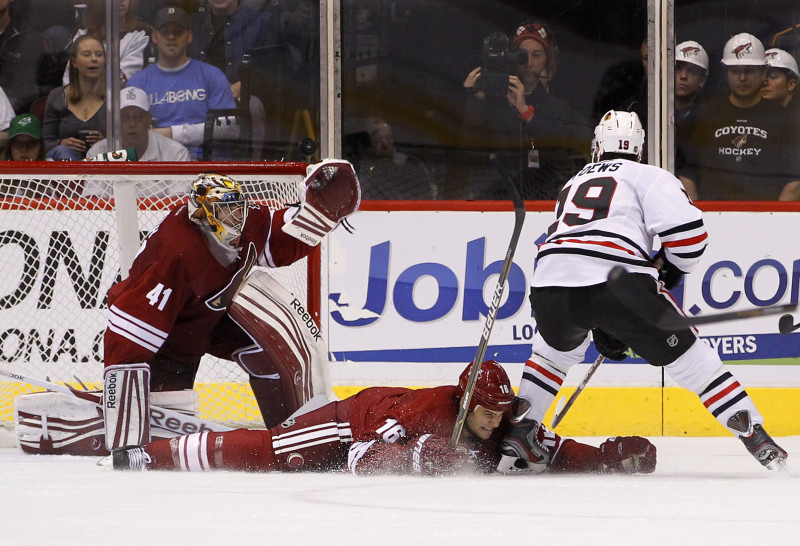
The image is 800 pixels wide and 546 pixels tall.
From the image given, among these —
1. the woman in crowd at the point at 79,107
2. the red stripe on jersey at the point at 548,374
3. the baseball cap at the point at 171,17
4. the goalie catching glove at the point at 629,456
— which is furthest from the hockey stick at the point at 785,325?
the woman in crowd at the point at 79,107

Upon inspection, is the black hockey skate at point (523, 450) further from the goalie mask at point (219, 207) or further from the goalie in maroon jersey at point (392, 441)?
the goalie mask at point (219, 207)

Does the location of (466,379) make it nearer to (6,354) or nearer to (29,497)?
(29,497)

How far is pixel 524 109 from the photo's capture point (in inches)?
202

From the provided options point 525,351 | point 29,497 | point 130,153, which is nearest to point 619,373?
point 525,351

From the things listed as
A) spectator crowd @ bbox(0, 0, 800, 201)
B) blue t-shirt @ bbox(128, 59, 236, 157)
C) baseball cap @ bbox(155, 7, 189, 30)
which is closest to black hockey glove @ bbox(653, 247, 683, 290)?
spectator crowd @ bbox(0, 0, 800, 201)

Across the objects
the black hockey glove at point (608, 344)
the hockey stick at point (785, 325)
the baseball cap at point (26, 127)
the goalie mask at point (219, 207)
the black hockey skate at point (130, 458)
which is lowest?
the black hockey skate at point (130, 458)

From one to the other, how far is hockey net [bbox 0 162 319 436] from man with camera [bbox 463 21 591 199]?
1.05 metres

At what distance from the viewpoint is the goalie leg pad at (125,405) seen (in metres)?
3.70

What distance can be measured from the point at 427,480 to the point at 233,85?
8.04ft

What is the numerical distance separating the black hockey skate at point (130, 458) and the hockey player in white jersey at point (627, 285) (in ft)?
3.17

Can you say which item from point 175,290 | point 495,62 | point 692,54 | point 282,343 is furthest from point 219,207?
point 692,54

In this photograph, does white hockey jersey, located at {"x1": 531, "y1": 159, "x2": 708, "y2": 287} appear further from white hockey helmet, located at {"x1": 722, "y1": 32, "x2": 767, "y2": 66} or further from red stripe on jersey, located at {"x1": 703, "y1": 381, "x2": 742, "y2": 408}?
white hockey helmet, located at {"x1": 722, "y1": 32, "x2": 767, "y2": 66}

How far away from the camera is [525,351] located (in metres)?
4.75

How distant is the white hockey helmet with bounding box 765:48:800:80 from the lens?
16.7ft
